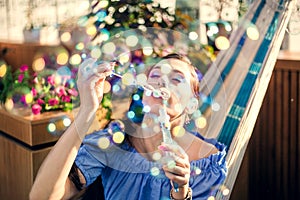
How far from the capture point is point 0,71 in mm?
2000

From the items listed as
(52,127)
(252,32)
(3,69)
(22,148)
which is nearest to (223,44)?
(252,32)

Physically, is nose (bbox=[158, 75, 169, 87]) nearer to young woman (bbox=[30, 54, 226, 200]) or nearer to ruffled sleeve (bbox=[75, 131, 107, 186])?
young woman (bbox=[30, 54, 226, 200])

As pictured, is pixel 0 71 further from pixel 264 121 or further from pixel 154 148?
pixel 154 148

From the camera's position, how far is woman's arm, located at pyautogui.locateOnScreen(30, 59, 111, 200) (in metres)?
0.59

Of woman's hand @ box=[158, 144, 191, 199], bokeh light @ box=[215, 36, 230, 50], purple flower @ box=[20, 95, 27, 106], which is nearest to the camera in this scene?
woman's hand @ box=[158, 144, 191, 199]

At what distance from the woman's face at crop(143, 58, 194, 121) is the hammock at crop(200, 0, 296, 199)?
0.09m

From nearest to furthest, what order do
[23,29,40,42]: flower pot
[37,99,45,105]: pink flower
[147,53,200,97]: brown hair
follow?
1. [147,53,200,97]: brown hair
2. [37,99,45,105]: pink flower
3. [23,29,40,42]: flower pot

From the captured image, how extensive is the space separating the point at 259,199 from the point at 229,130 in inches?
35.7

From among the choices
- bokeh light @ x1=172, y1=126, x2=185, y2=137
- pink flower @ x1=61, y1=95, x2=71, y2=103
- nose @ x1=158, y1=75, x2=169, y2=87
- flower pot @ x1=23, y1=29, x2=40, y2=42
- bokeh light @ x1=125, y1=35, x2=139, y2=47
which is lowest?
pink flower @ x1=61, y1=95, x2=71, y2=103

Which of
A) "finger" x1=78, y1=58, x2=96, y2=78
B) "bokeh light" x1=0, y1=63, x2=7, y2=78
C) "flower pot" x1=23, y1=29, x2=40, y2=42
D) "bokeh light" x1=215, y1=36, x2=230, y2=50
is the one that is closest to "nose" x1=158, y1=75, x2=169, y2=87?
"finger" x1=78, y1=58, x2=96, y2=78

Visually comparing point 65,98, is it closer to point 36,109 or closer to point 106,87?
point 36,109

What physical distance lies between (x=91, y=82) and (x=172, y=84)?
123 mm

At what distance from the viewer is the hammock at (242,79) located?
2.85 feet

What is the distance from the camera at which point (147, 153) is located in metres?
0.73
